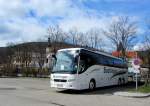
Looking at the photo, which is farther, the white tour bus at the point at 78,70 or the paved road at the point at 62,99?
the white tour bus at the point at 78,70

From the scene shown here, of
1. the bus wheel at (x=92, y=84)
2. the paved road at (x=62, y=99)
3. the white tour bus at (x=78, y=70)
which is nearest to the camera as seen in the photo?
the paved road at (x=62, y=99)

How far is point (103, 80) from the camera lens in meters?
28.3

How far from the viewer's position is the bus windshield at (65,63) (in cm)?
2339

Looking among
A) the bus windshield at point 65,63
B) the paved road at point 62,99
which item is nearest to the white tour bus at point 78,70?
the bus windshield at point 65,63

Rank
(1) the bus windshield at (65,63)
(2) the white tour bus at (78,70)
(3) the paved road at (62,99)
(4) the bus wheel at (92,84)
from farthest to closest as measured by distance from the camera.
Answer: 1. (4) the bus wheel at (92,84)
2. (1) the bus windshield at (65,63)
3. (2) the white tour bus at (78,70)
4. (3) the paved road at (62,99)

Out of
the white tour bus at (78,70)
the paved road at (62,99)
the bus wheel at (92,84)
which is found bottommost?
the paved road at (62,99)

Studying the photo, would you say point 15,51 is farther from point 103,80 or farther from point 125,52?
point 103,80

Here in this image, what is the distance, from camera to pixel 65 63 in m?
23.7

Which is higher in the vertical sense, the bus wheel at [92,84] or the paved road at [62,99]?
the bus wheel at [92,84]

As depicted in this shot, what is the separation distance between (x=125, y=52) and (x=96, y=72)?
34.7 metres

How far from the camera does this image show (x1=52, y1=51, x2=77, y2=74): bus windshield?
23.4 meters

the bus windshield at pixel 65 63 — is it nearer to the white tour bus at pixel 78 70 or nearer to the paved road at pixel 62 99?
the white tour bus at pixel 78 70

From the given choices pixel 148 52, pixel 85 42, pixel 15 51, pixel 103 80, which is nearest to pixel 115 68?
pixel 103 80

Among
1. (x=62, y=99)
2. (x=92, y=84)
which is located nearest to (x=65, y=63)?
(x=92, y=84)
